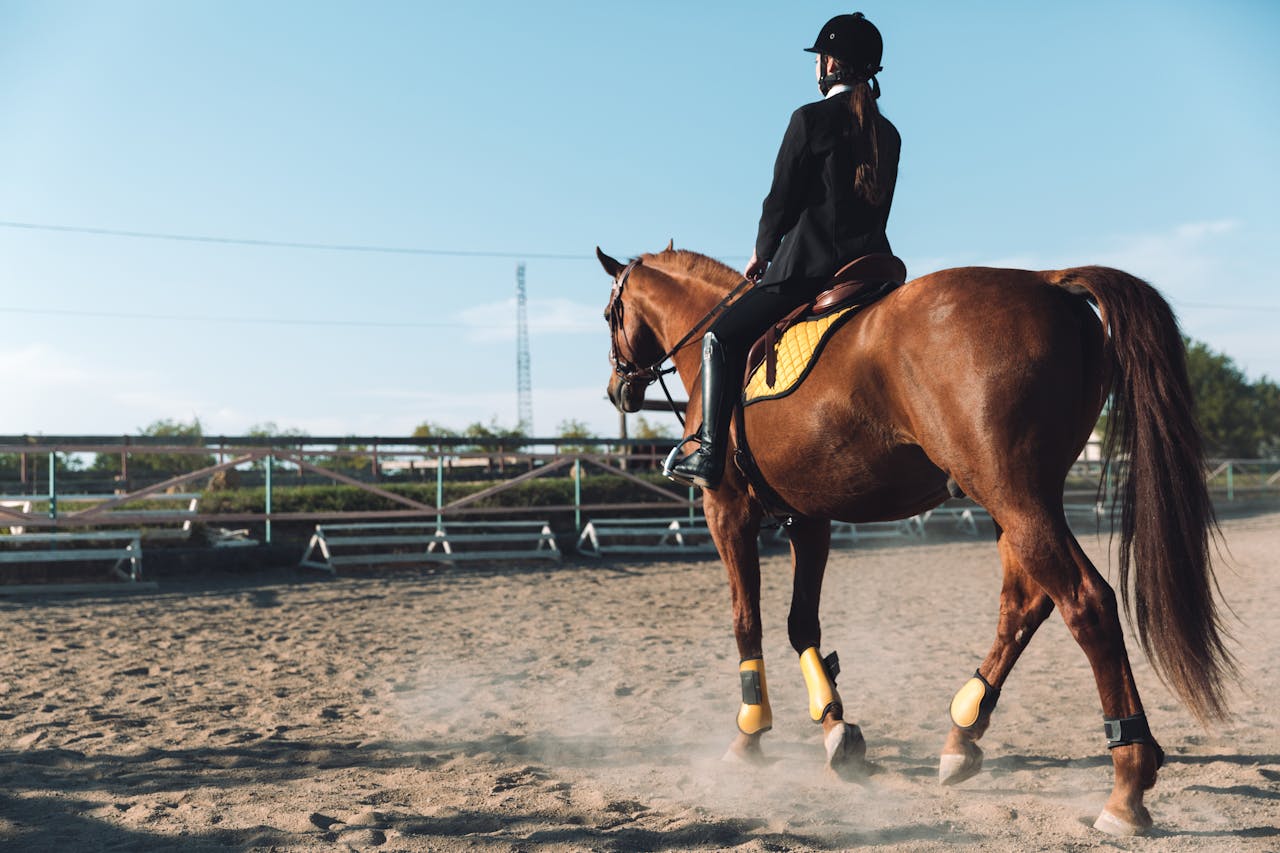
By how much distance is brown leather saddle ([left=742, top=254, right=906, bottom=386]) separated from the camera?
3.76 m

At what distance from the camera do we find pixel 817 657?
429 centimetres

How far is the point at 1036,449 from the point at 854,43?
1877mm

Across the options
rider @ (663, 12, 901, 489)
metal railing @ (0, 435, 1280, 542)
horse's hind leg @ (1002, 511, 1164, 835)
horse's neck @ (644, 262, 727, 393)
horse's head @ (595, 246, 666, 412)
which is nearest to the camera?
horse's hind leg @ (1002, 511, 1164, 835)

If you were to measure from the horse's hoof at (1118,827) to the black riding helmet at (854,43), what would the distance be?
9.50ft

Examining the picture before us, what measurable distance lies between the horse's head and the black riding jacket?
1.43 m

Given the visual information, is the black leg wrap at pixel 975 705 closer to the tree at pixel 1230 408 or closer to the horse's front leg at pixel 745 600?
the horse's front leg at pixel 745 600

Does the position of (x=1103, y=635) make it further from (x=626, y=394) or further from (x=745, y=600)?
(x=626, y=394)

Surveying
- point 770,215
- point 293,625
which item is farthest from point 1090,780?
point 293,625

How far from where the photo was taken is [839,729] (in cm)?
392

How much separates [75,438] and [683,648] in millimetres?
10860

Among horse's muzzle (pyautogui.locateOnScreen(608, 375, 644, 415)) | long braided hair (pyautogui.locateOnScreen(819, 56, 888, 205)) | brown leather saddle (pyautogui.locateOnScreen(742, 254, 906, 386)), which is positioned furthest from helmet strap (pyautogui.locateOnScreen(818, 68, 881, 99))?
horse's muzzle (pyautogui.locateOnScreen(608, 375, 644, 415))

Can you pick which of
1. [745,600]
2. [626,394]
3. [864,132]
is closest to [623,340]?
[626,394]

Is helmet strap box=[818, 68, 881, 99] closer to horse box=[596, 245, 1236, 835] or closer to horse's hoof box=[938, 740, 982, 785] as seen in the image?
horse box=[596, 245, 1236, 835]

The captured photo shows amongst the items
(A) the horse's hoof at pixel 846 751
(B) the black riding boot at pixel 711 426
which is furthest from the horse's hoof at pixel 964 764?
(B) the black riding boot at pixel 711 426
